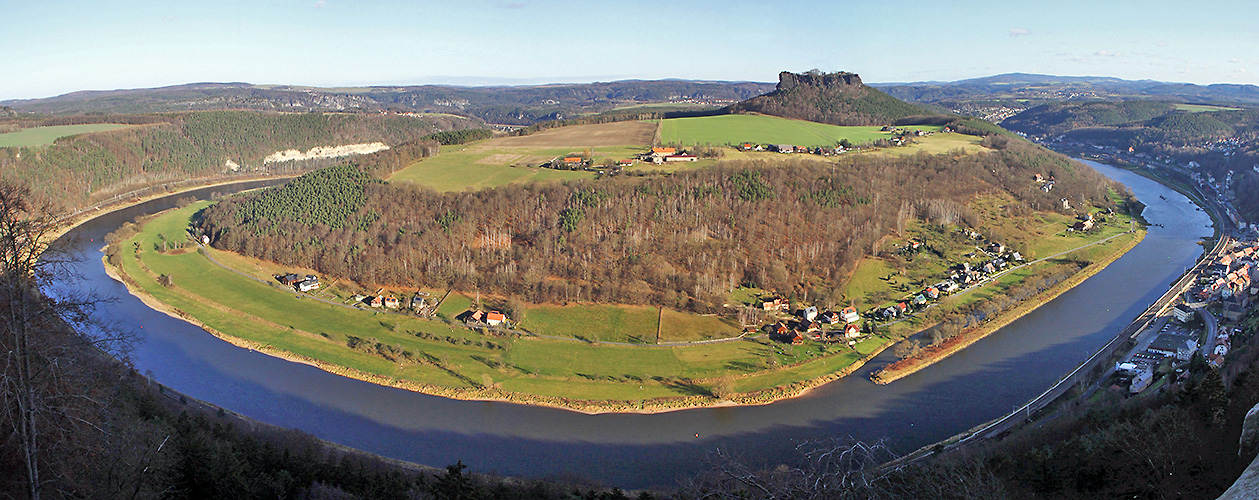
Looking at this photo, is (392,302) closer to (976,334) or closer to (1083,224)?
(976,334)

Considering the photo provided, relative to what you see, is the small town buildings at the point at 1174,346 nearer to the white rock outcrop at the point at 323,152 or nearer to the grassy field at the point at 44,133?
the white rock outcrop at the point at 323,152

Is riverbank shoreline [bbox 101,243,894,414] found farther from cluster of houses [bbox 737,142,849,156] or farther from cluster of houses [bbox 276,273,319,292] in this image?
cluster of houses [bbox 737,142,849,156]

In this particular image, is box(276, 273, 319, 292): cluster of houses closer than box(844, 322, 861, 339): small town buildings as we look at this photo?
No

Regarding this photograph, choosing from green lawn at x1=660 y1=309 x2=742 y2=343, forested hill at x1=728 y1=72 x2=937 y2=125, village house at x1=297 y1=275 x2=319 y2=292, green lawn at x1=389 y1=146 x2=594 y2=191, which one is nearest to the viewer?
green lawn at x1=660 y1=309 x2=742 y2=343

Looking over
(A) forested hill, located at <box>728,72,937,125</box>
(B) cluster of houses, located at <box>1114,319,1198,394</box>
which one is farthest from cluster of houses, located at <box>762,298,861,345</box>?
(A) forested hill, located at <box>728,72,937,125</box>

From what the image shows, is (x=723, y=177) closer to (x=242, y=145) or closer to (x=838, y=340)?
(x=838, y=340)

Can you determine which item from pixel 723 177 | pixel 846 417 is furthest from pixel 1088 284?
pixel 846 417
